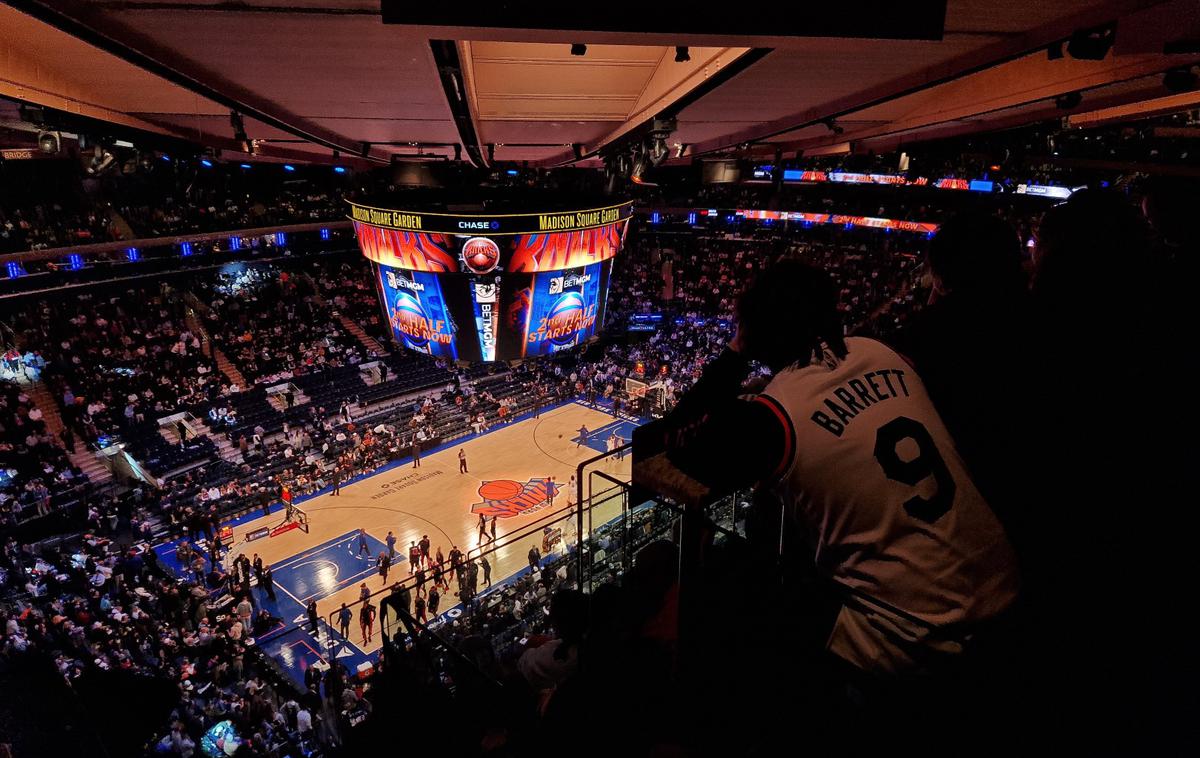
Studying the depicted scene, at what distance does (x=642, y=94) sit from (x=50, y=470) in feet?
59.9

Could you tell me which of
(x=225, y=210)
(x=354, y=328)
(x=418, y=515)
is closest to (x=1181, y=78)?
(x=418, y=515)

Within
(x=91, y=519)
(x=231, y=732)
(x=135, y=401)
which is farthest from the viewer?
(x=135, y=401)

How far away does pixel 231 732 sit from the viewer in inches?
399

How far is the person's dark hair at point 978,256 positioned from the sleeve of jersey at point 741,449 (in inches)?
41.5

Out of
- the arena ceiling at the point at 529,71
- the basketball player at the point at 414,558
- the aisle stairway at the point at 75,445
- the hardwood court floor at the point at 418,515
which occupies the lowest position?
the hardwood court floor at the point at 418,515

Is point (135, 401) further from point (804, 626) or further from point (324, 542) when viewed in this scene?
point (804, 626)

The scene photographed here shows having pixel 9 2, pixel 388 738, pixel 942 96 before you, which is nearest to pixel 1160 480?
pixel 388 738

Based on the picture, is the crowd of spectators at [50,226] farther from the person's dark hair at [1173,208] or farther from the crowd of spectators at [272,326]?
the person's dark hair at [1173,208]

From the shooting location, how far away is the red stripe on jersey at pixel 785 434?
1.88 metres

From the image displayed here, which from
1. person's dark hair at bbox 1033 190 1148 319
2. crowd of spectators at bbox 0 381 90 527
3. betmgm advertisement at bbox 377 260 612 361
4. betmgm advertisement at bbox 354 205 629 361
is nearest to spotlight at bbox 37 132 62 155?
betmgm advertisement at bbox 354 205 629 361

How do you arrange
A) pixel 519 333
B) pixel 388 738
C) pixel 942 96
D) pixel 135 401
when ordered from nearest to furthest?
1. pixel 388 738
2. pixel 942 96
3. pixel 519 333
4. pixel 135 401

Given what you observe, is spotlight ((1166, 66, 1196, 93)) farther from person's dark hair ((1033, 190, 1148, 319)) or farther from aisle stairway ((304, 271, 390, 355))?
aisle stairway ((304, 271, 390, 355))

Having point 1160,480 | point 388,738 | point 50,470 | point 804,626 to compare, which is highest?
point 1160,480

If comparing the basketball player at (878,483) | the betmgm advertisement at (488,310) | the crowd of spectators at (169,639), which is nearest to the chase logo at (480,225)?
the betmgm advertisement at (488,310)
